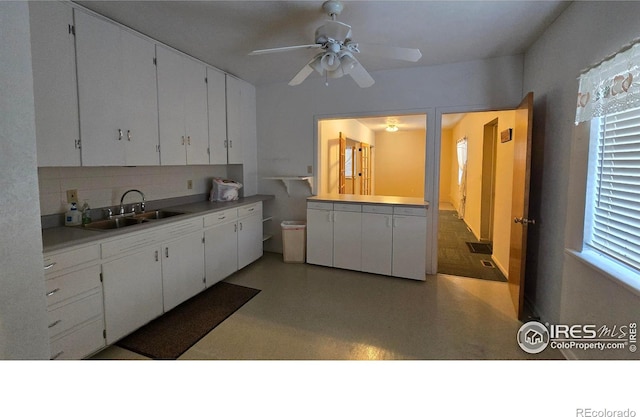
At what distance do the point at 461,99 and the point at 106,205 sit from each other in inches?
151

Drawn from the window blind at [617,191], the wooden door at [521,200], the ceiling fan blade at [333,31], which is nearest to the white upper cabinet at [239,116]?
the ceiling fan blade at [333,31]

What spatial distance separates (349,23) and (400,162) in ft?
25.8

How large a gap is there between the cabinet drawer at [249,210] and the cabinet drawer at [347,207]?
41.1 inches

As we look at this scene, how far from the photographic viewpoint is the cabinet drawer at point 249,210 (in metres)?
3.70

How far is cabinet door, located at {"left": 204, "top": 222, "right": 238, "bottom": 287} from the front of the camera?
3.16m

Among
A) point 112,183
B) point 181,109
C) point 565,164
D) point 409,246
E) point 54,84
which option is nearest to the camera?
point 54,84

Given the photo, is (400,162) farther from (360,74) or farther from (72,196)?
(72,196)

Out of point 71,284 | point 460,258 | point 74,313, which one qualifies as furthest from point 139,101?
point 460,258

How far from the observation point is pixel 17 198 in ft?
3.18

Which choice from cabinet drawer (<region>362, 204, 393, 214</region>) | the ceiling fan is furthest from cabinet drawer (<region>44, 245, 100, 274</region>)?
cabinet drawer (<region>362, 204, 393, 214</region>)

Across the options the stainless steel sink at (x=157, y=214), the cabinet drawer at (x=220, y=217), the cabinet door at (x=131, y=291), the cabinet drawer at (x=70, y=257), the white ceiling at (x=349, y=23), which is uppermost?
the white ceiling at (x=349, y=23)

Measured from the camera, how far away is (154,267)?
98.7 inches

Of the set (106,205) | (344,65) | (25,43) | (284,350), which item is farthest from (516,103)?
(106,205)

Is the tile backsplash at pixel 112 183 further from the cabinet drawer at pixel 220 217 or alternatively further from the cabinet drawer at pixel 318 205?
the cabinet drawer at pixel 318 205
